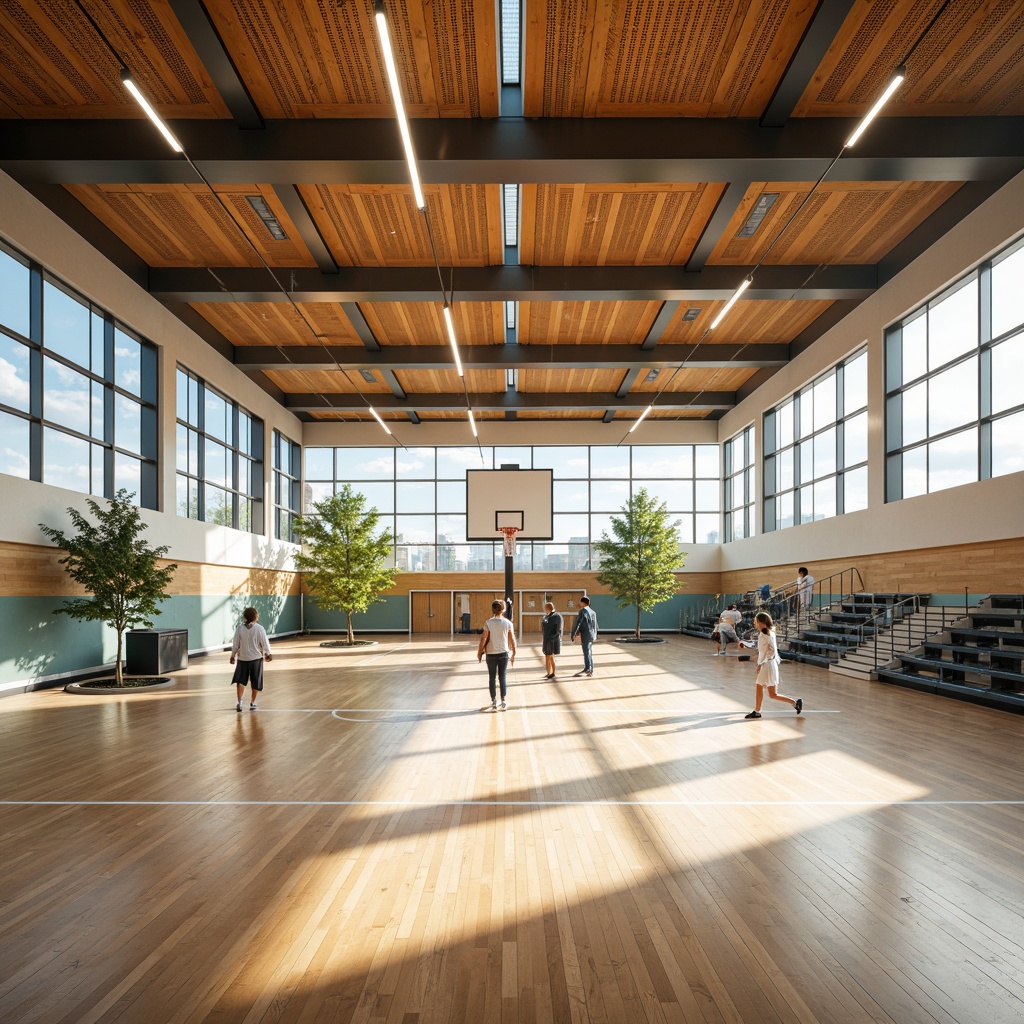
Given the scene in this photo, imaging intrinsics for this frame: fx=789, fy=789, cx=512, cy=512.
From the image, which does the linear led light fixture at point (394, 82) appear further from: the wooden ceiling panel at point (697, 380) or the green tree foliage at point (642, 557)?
the green tree foliage at point (642, 557)

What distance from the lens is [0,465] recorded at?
12.2 meters

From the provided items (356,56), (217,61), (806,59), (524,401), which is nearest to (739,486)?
(524,401)

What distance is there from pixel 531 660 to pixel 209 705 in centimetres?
870

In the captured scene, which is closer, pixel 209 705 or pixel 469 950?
pixel 469 950

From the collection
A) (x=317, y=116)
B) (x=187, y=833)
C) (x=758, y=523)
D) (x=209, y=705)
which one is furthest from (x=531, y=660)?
(x=187, y=833)

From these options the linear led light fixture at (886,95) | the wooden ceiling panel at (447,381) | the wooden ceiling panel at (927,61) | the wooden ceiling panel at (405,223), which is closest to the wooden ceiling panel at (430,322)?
the wooden ceiling panel at (405,223)

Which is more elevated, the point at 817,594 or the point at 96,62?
the point at 96,62

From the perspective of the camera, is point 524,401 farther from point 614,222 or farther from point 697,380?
point 614,222

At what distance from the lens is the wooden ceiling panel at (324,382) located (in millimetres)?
24047

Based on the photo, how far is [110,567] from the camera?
13375 mm

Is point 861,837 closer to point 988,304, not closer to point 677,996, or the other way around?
point 677,996

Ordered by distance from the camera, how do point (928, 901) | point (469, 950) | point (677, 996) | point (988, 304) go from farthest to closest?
point (988, 304), point (928, 901), point (469, 950), point (677, 996)

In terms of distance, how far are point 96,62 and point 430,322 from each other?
398 inches

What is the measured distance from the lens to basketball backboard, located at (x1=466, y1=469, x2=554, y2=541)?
2481 centimetres
